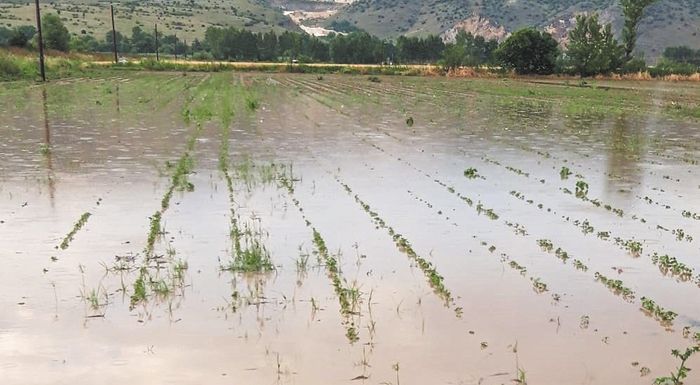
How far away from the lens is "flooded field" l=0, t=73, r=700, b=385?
6.91m

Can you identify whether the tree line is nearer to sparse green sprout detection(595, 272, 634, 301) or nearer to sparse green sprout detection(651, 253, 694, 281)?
sparse green sprout detection(651, 253, 694, 281)

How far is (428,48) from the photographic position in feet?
445

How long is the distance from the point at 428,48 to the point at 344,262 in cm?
12947

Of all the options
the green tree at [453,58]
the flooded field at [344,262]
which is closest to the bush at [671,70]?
the green tree at [453,58]

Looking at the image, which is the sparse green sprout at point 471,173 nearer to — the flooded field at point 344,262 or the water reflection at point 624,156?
the flooded field at point 344,262

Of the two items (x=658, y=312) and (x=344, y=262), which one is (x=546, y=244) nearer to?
(x=658, y=312)

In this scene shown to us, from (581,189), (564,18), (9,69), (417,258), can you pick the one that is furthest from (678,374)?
(564,18)

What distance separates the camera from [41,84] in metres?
50.0

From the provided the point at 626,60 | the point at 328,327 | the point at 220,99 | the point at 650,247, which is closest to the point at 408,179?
the point at 650,247

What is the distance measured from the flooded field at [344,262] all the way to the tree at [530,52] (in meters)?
58.6

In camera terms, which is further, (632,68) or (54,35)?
(54,35)

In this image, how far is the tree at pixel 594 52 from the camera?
75.9 metres

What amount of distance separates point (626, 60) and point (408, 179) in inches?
2795

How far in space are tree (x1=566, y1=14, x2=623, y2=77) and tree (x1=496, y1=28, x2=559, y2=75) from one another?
7.81 feet
